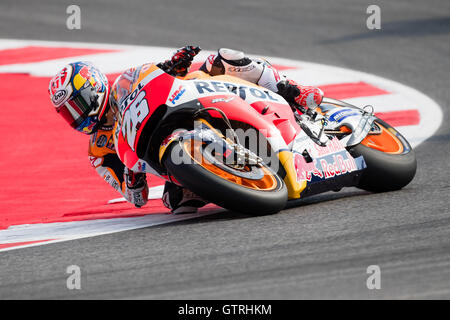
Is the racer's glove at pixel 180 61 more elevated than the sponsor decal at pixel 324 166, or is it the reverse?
the racer's glove at pixel 180 61

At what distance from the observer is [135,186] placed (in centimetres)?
625

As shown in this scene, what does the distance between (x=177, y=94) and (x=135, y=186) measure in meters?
0.88

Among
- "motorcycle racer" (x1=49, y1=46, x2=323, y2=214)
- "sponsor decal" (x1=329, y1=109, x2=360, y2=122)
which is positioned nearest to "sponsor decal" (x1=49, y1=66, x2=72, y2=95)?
"motorcycle racer" (x1=49, y1=46, x2=323, y2=214)

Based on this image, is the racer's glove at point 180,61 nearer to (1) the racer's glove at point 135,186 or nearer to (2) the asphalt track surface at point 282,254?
(1) the racer's glove at point 135,186

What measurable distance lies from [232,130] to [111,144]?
47.8 inches

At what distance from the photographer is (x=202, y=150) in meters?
5.45

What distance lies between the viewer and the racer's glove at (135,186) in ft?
20.4

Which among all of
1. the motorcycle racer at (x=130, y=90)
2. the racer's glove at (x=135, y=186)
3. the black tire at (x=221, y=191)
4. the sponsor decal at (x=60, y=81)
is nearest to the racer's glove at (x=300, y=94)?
the motorcycle racer at (x=130, y=90)

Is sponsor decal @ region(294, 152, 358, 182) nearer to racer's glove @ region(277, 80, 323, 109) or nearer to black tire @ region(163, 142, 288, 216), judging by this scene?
black tire @ region(163, 142, 288, 216)

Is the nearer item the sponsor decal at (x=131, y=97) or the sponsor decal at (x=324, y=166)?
the sponsor decal at (x=324, y=166)

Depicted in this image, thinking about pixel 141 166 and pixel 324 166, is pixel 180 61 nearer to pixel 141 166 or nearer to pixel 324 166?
pixel 141 166

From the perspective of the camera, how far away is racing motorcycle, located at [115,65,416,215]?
17.7 feet

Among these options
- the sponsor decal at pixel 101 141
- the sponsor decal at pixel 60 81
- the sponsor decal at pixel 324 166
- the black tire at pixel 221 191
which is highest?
the sponsor decal at pixel 60 81

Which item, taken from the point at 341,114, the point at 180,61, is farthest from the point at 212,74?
the point at 341,114
